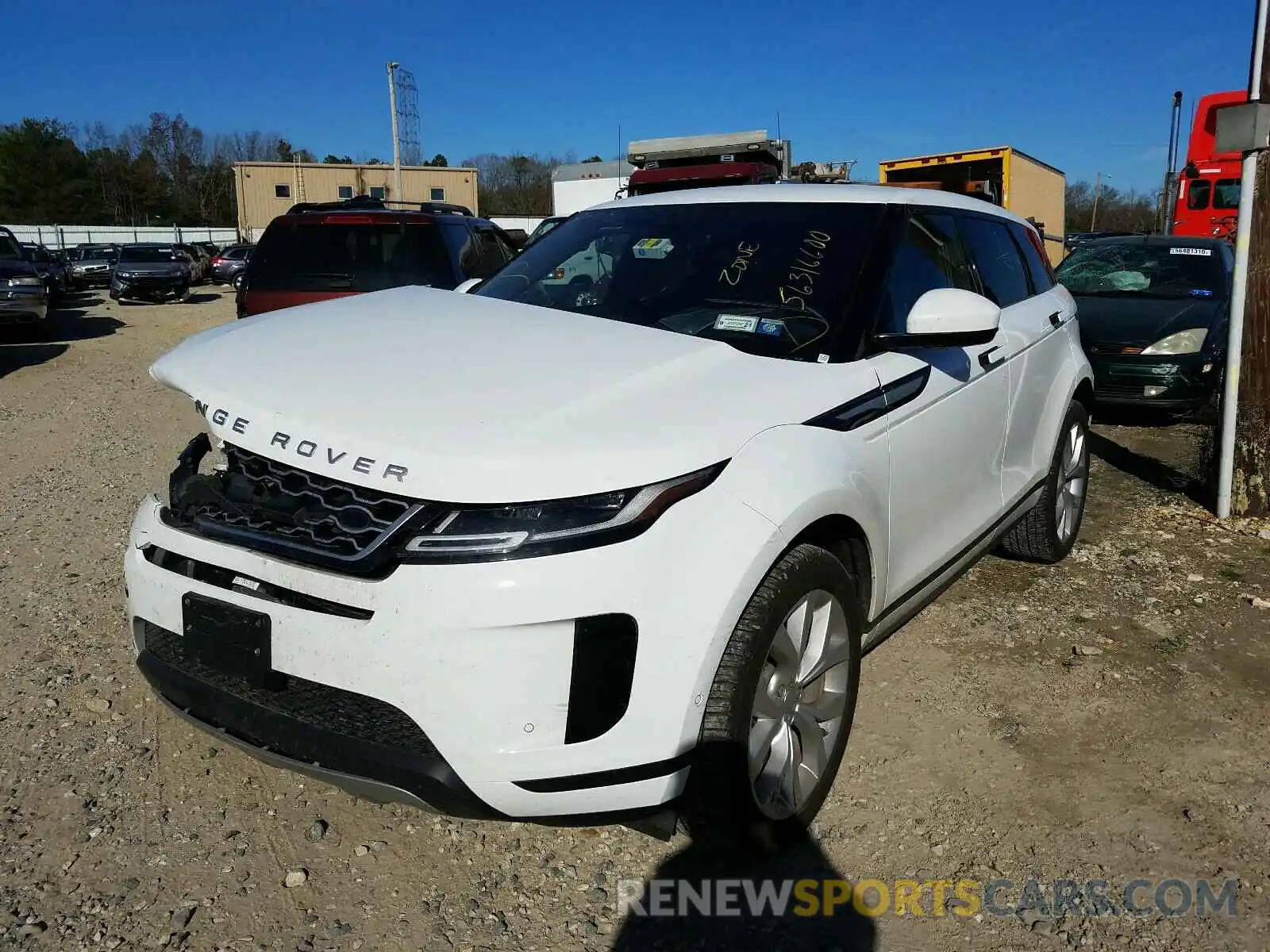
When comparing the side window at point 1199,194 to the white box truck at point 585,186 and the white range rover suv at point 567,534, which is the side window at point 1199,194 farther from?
the white range rover suv at point 567,534

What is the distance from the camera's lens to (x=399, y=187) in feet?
124

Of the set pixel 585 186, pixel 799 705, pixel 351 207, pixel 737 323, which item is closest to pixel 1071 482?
pixel 737 323

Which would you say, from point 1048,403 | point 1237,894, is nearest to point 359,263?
point 1048,403

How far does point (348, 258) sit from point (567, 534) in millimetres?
5813

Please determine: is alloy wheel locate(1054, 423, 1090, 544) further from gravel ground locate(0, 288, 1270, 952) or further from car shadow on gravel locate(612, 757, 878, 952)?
car shadow on gravel locate(612, 757, 878, 952)

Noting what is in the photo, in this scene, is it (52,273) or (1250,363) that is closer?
(1250,363)

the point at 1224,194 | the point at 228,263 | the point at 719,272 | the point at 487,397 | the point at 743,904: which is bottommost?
the point at 743,904

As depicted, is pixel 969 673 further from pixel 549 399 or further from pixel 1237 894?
pixel 549 399

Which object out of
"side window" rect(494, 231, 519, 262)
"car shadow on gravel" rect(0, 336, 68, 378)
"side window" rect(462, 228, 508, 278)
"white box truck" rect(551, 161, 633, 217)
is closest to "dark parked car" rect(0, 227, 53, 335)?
"car shadow on gravel" rect(0, 336, 68, 378)

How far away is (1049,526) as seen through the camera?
4.78m

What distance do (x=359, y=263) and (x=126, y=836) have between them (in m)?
5.28

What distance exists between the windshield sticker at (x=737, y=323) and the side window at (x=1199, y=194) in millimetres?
20693

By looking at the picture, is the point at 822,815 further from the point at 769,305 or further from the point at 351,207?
the point at 351,207

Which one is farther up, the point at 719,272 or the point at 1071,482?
the point at 719,272
